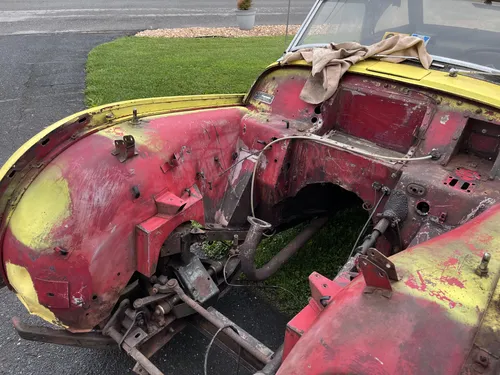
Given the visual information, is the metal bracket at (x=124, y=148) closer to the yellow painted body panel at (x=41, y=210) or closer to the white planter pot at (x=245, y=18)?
the yellow painted body panel at (x=41, y=210)

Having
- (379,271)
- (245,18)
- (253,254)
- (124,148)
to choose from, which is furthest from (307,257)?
(245,18)

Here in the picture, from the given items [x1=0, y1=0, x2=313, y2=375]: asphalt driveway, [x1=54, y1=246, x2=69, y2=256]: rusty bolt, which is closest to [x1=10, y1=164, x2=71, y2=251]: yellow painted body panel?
[x1=54, y1=246, x2=69, y2=256]: rusty bolt

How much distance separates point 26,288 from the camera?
7.28 ft

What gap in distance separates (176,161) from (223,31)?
37.3ft

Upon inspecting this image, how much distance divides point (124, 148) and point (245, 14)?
11.7 metres

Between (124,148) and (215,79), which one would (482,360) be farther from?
(215,79)

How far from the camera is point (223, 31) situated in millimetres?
13039

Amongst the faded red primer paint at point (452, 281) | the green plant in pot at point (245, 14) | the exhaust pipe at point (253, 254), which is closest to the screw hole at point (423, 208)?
the exhaust pipe at point (253, 254)

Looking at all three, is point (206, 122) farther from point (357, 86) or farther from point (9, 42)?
point (9, 42)

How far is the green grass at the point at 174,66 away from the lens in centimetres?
767

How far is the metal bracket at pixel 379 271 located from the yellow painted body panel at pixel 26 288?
1.65m

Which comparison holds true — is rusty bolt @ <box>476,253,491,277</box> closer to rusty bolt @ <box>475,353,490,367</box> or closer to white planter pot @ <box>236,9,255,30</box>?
rusty bolt @ <box>475,353,490,367</box>

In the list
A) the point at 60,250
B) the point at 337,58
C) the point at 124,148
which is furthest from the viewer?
the point at 337,58

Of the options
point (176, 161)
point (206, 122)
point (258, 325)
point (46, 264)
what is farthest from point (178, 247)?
point (258, 325)
